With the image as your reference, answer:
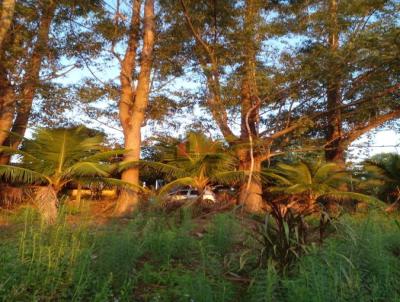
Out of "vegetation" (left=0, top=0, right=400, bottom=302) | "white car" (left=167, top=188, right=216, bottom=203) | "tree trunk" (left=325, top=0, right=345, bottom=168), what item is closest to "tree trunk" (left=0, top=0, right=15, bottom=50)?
"vegetation" (left=0, top=0, right=400, bottom=302)

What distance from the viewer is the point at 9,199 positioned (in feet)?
42.0

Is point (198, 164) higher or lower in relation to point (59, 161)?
higher

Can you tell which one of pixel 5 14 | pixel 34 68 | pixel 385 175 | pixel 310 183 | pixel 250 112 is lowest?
pixel 310 183

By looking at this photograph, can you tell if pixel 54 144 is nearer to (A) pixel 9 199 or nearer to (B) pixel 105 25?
(A) pixel 9 199

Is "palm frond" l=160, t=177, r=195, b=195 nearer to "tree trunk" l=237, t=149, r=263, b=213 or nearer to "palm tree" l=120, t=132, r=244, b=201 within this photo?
"palm tree" l=120, t=132, r=244, b=201

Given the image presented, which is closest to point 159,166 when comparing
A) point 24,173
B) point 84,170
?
point 84,170

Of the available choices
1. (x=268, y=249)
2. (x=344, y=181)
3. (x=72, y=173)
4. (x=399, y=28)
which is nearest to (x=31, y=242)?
(x=268, y=249)

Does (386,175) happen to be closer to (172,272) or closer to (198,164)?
(198,164)

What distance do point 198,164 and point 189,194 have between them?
3.49 ft

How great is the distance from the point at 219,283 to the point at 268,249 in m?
0.67

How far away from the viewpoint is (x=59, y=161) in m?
12.1

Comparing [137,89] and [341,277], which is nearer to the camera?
[341,277]

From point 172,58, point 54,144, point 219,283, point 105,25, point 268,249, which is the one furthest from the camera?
point 172,58

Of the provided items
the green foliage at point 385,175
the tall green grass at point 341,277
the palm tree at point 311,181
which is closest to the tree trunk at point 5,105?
the palm tree at point 311,181
